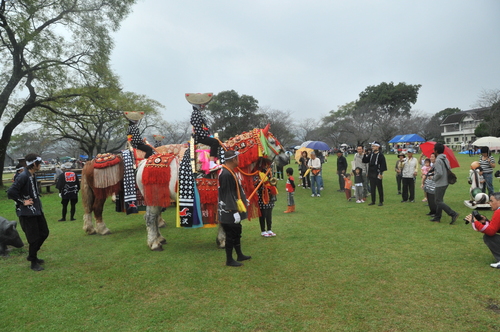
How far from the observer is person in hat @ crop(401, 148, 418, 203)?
9.46m

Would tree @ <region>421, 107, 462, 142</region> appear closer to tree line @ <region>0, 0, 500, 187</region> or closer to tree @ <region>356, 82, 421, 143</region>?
tree @ <region>356, 82, 421, 143</region>

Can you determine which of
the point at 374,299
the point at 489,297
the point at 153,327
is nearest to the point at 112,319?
the point at 153,327

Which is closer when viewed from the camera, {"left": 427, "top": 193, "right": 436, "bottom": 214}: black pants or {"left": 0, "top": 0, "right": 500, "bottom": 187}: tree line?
{"left": 427, "top": 193, "right": 436, "bottom": 214}: black pants

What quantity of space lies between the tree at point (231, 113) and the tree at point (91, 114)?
7033 millimetres

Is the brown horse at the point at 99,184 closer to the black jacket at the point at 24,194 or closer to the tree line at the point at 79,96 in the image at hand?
the black jacket at the point at 24,194

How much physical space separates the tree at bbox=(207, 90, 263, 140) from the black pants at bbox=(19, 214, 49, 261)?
105ft

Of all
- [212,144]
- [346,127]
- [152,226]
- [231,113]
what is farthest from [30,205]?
[346,127]

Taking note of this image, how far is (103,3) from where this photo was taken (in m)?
18.9

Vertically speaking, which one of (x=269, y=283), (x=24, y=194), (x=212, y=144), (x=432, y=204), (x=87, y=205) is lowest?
(x=269, y=283)

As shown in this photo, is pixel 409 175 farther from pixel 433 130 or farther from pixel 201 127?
pixel 433 130

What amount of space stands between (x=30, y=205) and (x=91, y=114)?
1765 centimetres

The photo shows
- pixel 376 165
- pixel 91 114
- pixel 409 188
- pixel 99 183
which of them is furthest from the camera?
pixel 91 114

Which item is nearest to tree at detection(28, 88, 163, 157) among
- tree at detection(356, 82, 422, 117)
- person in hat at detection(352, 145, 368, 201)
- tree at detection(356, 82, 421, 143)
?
person in hat at detection(352, 145, 368, 201)

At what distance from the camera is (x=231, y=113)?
37344 mm
